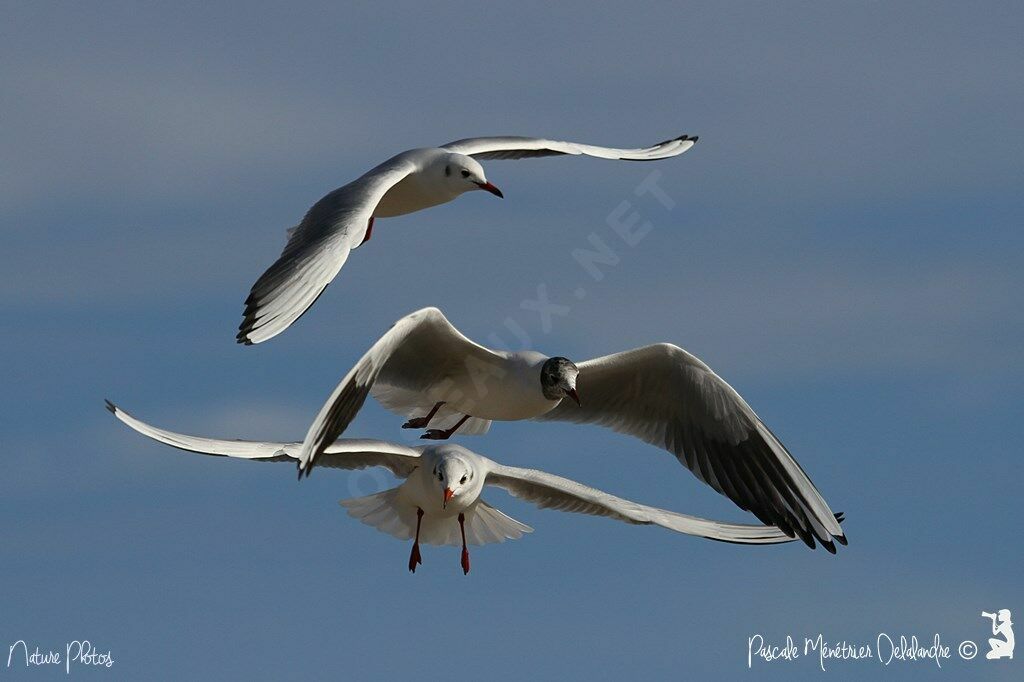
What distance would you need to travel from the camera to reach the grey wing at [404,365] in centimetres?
1284

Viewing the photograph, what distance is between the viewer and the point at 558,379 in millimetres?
14352

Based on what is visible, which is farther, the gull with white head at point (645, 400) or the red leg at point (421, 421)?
the red leg at point (421, 421)

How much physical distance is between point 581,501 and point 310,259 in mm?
3572

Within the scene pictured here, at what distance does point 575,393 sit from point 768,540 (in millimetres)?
2968

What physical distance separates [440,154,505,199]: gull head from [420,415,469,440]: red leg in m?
1.64

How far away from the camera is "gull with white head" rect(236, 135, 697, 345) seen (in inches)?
512

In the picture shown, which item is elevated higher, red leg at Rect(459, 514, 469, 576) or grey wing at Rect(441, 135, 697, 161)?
grey wing at Rect(441, 135, 697, 161)

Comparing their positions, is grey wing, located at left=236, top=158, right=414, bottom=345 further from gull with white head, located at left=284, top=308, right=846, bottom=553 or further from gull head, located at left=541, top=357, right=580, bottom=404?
gull head, located at left=541, top=357, right=580, bottom=404

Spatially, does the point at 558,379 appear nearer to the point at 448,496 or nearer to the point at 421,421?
the point at 421,421

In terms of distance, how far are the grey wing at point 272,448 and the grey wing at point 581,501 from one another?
73 centimetres

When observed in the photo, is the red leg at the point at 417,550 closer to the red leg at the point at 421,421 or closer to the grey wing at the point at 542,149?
the red leg at the point at 421,421

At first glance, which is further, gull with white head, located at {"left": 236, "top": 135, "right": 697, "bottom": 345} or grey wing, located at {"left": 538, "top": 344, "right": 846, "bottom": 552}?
grey wing, located at {"left": 538, "top": 344, "right": 846, "bottom": 552}

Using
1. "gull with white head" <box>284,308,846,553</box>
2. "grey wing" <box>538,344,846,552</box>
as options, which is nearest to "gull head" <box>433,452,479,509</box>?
"gull with white head" <box>284,308,846,553</box>

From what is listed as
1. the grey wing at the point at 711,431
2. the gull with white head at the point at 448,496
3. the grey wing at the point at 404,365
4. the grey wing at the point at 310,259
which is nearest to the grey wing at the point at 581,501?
the gull with white head at the point at 448,496
